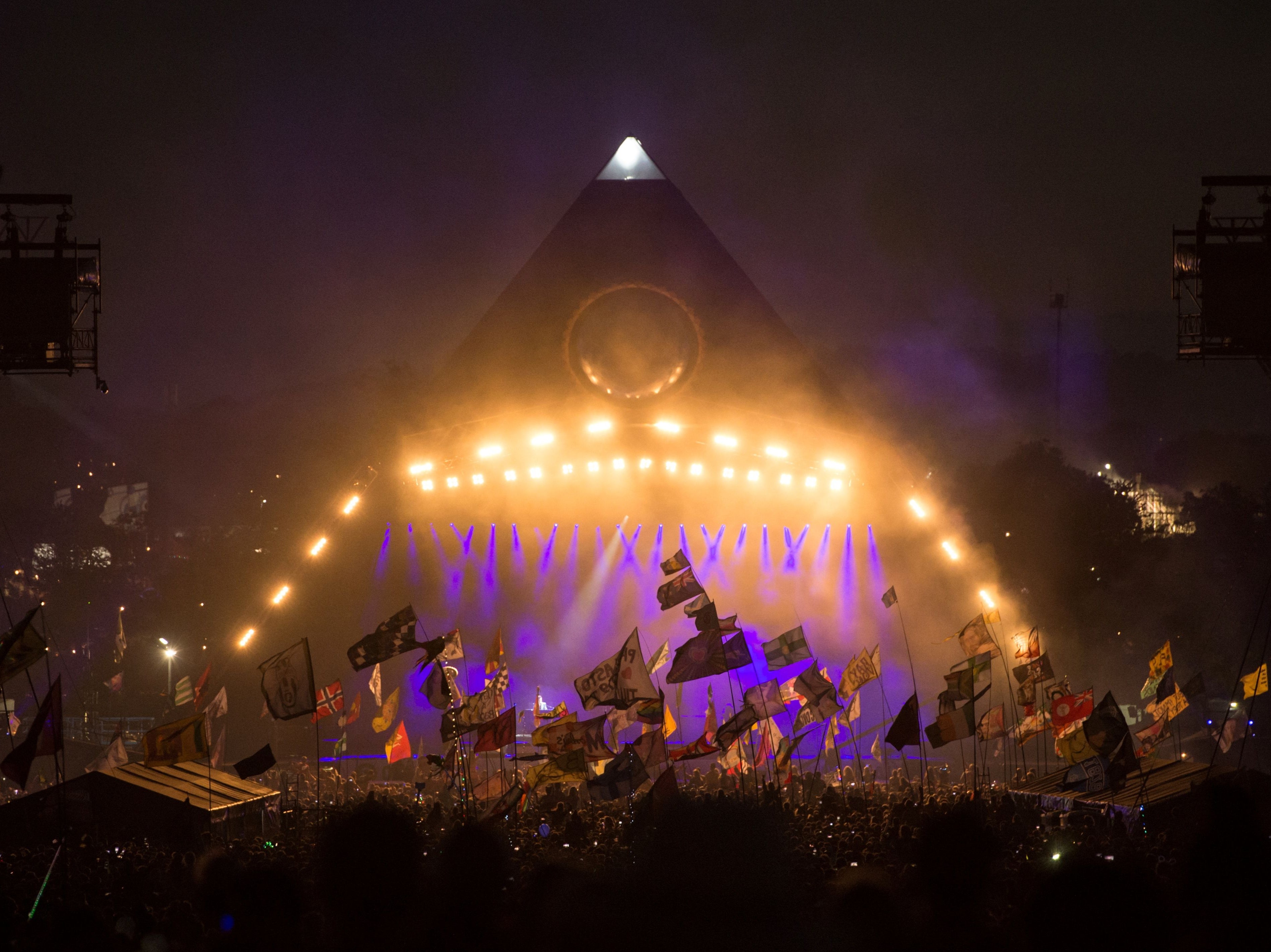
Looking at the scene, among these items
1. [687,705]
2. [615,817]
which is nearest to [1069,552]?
[687,705]

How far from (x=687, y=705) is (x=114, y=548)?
21013 millimetres

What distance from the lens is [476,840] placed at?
3.98 meters

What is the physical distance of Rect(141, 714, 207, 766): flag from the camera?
1123cm

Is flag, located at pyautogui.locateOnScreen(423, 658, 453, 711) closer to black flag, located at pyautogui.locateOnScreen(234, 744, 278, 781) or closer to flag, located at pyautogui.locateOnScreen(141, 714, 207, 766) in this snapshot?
black flag, located at pyautogui.locateOnScreen(234, 744, 278, 781)

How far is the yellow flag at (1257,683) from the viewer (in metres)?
11.5

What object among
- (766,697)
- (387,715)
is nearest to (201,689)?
(387,715)

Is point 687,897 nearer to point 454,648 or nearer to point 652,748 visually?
point 652,748

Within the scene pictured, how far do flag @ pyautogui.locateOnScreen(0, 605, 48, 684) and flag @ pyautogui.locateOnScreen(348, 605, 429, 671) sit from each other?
3317mm

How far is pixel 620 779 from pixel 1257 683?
6.89 metres

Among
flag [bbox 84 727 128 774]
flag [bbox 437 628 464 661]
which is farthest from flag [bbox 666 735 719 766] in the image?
flag [bbox 84 727 128 774]

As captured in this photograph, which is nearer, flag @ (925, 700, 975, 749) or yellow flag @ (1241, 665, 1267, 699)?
yellow flag @ (1241, 665, 1267, 699)

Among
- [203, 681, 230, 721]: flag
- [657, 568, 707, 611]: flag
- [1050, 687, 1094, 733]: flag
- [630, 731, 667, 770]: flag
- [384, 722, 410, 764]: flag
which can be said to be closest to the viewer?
[630, 731, 667, 770]: flag

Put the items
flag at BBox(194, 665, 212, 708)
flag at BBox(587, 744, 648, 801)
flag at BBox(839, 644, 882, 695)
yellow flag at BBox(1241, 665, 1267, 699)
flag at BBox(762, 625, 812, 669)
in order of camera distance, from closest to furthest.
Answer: flag at BBox(587, 744, 648, 801) < yellow flag at BBox(1241, 665, 1267, 699) < flag at BBox(762, 625, 812, 669) < flag at BBox(839, 644, 882, 695) < flag at BBox(194, 665, 212, 708)

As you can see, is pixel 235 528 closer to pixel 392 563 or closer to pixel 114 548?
pixel 114 548
